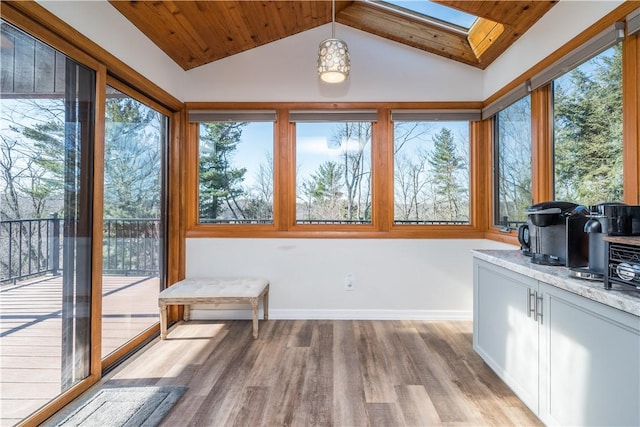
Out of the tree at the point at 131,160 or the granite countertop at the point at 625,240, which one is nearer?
the granite countertop at the point at 625,240

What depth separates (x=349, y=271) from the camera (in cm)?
351

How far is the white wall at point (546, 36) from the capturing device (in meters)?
2.04

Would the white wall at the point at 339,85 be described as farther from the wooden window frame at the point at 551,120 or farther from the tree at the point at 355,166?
the wooden window frame at the point at 551,120

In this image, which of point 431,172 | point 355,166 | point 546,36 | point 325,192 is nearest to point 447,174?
point 431,172

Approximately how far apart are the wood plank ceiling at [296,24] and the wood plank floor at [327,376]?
8.80 feet

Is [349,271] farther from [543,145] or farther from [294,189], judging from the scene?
[543,145]

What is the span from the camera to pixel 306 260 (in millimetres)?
3516

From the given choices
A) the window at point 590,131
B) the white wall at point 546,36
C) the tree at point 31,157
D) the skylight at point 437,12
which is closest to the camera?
the tree at point 31,157

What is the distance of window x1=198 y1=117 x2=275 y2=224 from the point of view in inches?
140

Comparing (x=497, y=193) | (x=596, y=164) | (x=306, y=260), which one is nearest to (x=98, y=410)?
(x=306, y=260)

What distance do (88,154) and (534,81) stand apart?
331 cm

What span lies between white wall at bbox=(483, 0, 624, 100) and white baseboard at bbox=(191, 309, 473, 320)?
2334mm

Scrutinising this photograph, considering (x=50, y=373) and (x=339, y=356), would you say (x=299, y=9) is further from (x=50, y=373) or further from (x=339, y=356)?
(x=50, y=373)

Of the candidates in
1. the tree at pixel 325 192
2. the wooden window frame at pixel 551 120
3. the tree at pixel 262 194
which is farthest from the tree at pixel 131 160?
the wooden window frame at pixel 551 120
